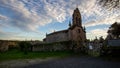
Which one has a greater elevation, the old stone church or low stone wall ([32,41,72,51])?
the old stone church

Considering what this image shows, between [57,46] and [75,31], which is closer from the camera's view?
[57,46]

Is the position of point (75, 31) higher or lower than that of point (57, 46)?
higher

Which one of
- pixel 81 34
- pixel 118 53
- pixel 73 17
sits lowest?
pixel 118 53

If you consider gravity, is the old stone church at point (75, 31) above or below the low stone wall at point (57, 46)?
above

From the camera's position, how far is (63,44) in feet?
160

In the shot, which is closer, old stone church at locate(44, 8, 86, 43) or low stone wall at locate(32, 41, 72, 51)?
low stone wall at locate(32, 41, 72, 51)

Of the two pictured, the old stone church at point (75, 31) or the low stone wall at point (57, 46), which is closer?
the low stone wall at point (57, 46)

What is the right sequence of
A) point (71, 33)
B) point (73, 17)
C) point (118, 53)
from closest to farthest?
point (118, 53), point (71, 33), point (73, 17)

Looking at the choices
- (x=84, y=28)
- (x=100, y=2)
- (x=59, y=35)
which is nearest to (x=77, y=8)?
(x=84, y=28)

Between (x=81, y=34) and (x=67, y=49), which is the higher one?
(x=81, y=34)

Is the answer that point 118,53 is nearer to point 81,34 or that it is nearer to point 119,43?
point 119,43

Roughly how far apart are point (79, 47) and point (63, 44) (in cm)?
548

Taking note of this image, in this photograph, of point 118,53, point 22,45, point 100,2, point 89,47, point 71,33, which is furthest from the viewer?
point 22,45

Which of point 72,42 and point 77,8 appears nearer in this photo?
point 72,42
